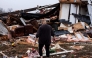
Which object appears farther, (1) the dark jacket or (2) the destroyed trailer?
(2) the destroyed trailer

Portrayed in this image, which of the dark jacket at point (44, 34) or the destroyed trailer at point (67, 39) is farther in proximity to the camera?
the destroyed trailer at point (67, 39)

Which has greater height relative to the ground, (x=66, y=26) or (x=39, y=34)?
(x=39, y=34)

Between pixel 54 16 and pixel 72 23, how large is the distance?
1.68 metres

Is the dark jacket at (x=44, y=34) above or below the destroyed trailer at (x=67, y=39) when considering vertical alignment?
above

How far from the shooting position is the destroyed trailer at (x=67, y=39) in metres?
9.73

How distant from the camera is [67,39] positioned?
1355cm

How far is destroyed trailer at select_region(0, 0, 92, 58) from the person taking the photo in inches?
383

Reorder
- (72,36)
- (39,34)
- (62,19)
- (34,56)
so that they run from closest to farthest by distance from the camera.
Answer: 1. (39,34)
2. (34,56)
3. (72,36)
4. (62,19)

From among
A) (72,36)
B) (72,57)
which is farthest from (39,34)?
(72,36)

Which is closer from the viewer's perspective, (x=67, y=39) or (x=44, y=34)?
(x=44, y=34)

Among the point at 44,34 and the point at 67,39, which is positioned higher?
the point at 44,34

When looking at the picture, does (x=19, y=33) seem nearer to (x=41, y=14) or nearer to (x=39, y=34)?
(x=41, y=14)

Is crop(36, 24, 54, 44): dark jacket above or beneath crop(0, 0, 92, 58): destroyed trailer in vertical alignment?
above

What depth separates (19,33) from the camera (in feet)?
48.3
